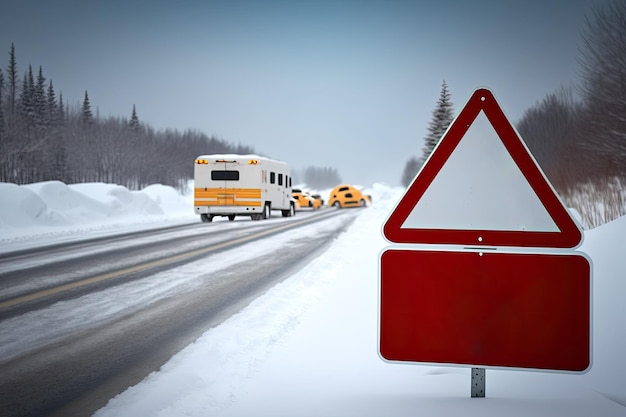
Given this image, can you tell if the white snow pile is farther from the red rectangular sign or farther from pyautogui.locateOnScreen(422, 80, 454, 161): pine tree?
pyautogui.locateOnScreen(422, 80, 454, 161): pine tree

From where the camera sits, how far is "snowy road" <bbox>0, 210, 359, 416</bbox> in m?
3.51

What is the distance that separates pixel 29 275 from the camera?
794 centimetres

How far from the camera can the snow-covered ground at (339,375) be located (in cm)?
285

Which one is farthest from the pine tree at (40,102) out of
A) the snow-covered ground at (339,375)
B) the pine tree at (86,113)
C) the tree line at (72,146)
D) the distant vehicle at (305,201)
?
the snow-covered ground at (339,375)

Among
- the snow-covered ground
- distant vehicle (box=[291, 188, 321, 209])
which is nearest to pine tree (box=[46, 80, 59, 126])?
distant vehicle (box=[291, 188, 321, 209])

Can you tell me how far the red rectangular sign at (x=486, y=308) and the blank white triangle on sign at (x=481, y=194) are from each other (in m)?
0.19

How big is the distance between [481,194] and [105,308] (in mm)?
5100

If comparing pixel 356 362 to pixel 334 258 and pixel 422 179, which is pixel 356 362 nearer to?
pixel 422 179

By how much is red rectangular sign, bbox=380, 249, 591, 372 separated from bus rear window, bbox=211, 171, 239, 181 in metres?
19.6

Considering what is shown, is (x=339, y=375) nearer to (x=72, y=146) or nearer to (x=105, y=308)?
(x=105, y=308)

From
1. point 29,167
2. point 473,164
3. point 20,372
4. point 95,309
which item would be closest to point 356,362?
point 473,164

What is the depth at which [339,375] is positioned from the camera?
3504 millimetres

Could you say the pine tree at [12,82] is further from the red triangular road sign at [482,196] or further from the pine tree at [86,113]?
the red triangular road sign at [482,196]

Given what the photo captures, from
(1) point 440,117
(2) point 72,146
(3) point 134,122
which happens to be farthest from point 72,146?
(1) point 440,117
